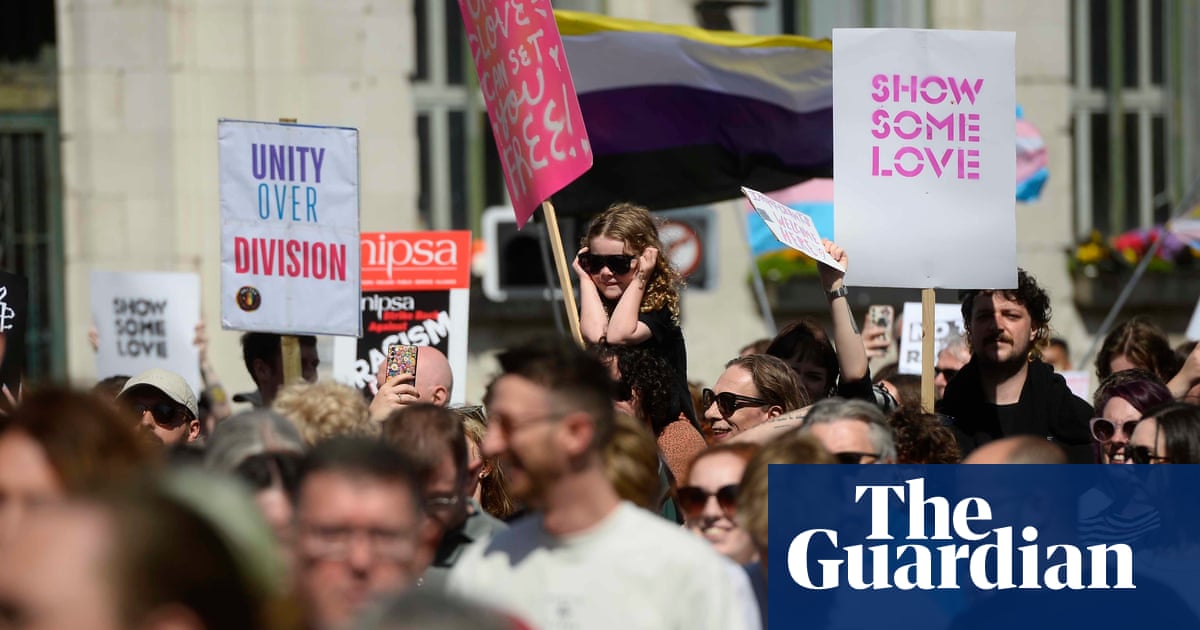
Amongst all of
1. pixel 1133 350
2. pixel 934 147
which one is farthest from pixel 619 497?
pixel 1133 350

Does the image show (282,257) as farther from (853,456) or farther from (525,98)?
(853,456)

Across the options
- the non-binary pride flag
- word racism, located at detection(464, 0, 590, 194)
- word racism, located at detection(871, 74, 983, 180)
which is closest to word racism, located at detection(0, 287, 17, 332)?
word racism, located at detection(464, 0, 590, 194)

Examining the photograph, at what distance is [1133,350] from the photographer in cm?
640

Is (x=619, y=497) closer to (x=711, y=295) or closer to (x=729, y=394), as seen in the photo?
(x=729, y=394)

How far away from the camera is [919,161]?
5.33 meters

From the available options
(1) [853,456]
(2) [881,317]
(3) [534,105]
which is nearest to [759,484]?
(1) [853,456]

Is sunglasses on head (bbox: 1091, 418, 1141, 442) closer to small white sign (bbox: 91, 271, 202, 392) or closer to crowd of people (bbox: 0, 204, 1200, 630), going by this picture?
crowd of people (bbox: 0, 204, 1200, 630)

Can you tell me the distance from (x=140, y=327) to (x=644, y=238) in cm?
361

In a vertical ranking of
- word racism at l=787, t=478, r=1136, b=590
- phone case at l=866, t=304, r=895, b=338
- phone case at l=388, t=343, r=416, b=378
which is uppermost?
phone case at l=866, t=304, r=895, b=338

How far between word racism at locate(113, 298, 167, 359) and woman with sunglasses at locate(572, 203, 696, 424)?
3280mm

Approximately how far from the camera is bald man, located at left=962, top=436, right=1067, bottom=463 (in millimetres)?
3684

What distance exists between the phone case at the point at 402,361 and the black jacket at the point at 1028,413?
5.40ft

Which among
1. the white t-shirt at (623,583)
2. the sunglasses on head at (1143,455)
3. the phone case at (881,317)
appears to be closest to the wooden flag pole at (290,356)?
the phone case at (881,317)

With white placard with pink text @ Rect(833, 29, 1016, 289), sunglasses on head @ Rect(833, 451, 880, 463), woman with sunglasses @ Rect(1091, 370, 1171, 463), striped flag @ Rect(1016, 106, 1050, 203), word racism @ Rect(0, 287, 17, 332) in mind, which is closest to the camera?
sunglasses on head @ Rect(833, 451, 880, 463)
